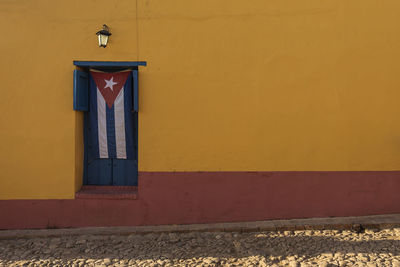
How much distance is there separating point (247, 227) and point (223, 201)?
537mm

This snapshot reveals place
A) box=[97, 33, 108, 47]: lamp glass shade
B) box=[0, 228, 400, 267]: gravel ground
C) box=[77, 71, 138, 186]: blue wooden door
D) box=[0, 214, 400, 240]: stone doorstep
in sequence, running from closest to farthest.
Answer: box=[0, 228, 400, 267]: gravel ground < box=[0, 214, 400, 240]: stone doorstep < box=[97, 33, 108, 47]: lamp glass shade < box=[77, 71, 138, 186]: blue wooden door

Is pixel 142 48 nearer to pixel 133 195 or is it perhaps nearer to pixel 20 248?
pixel 133 195

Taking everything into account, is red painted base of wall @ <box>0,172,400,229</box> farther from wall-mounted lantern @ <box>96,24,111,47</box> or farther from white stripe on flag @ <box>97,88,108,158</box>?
wall-mounted lantern @ <box>96,24,111,47</box>

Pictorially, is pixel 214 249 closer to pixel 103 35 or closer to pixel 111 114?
pixel 111 114

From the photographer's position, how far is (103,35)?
474 centimetres

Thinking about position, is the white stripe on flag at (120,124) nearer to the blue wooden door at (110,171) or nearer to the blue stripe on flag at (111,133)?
the blue stripe on flag at (111,133)

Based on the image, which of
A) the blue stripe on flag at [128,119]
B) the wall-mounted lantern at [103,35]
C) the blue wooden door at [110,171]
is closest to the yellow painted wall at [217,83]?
the wall-mounted lantern at [103,35]

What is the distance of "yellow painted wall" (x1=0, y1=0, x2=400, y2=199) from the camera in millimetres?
4816

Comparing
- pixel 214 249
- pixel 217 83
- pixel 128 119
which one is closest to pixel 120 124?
pixel 128 119

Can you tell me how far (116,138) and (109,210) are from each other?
115cm

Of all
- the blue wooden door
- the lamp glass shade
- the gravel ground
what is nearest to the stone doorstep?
the gravel ground

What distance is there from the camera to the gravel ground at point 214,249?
12.5ft

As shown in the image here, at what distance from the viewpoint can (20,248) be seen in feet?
14.4

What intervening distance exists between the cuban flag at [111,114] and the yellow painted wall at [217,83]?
30 cm
